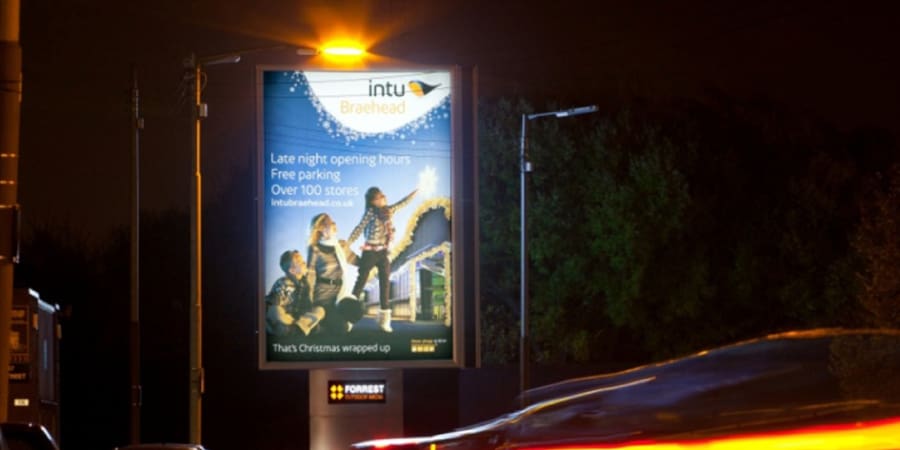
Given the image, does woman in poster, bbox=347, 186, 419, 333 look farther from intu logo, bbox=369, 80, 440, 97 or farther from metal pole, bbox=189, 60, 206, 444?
metal pole, bbox=189, 60, 206, 444

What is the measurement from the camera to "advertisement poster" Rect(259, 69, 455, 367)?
91.6ft

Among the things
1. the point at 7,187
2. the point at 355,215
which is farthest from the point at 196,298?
the point at 7,187

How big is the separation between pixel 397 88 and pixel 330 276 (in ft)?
13.0

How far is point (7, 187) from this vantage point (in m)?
9.44

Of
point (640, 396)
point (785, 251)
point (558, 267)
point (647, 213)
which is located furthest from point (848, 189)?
point (640, 396)

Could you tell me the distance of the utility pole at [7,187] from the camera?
9.34m

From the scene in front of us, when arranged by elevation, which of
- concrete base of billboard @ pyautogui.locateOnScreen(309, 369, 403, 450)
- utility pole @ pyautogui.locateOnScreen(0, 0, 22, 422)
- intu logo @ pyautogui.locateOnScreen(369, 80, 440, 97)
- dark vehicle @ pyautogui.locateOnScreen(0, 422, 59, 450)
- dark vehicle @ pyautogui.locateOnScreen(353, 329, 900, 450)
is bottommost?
concrete base of billboard @ pyautogui.locateOnScreen(309, 369, 403, 450)

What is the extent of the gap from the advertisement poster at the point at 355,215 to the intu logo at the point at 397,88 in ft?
0.06

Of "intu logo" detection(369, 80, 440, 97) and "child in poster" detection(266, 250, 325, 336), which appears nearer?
"intu logo" detection(369, 80, 440, 97)

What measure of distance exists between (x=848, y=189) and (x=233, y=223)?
23.4 meters

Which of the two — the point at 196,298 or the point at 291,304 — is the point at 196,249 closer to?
the point at 196,298

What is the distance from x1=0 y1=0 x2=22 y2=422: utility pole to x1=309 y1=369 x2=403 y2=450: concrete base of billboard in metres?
18.2

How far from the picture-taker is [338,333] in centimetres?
2850

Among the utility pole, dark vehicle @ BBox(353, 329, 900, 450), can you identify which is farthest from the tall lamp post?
dark vehicle @ BBox(353, 329, 900, 450)
